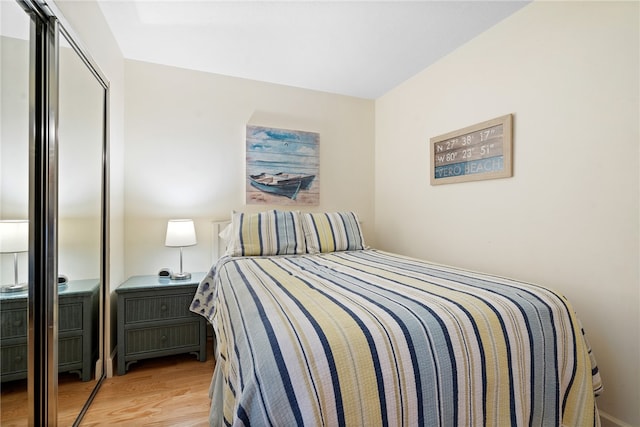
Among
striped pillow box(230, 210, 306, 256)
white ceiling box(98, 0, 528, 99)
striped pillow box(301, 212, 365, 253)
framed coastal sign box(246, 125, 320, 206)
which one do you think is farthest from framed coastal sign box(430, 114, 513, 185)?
A: striped pillow box(230, 210, 306, 256)

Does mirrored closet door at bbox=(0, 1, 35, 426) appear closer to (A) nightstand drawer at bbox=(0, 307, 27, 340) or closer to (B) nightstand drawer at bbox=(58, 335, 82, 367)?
(A) nightstand drawer at bbox=(0, 307, 27, 340)

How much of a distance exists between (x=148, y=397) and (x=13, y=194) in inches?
55.6

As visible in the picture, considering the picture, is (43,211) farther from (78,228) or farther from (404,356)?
(404,356)

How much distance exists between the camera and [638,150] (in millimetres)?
1422

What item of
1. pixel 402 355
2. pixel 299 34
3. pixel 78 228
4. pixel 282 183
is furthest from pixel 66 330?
pixel 299 34

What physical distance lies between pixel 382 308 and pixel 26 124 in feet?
4.83

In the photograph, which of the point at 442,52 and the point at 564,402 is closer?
the point at 564,402

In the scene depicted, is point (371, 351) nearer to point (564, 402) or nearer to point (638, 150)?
point (564, 402)

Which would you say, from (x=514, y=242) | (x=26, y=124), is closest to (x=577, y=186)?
(x=514, y=242)

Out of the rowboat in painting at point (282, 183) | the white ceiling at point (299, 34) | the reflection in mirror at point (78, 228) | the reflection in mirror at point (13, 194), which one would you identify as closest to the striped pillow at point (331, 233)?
the rowboat in painting at point (282, 183)

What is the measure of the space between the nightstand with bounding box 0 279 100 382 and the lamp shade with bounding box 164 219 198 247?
0.58 m

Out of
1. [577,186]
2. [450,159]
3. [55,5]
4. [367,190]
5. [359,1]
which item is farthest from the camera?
[367,190]

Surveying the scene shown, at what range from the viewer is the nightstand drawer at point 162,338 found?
2.13 meters

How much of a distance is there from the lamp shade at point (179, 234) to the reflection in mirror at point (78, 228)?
492 mm
